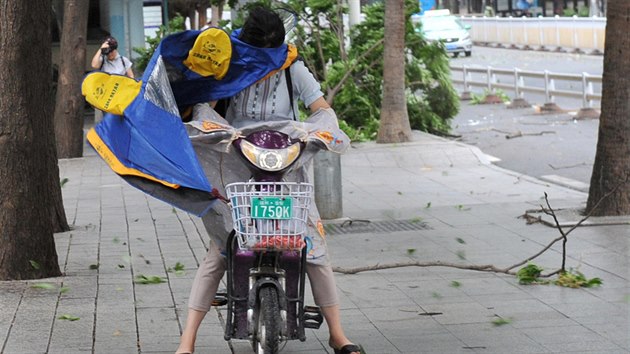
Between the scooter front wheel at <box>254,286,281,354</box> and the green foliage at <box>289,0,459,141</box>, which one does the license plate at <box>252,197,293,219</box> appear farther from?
the green foliage at <box>289,0,459,141</box>

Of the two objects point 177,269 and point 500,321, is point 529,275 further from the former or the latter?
point 177,269

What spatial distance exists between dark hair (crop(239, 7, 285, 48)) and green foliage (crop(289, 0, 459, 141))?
12614mm

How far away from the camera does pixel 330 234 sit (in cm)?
1051

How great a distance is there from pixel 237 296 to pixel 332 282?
52 cm

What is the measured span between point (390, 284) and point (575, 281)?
4.05 ft

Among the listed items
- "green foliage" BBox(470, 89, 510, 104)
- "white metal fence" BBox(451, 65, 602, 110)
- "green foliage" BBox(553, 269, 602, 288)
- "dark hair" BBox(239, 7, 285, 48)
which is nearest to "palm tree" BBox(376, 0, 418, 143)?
"white metal fence" BBox(451, 65, 602, 110)

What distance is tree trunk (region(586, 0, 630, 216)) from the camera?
34.9 ft

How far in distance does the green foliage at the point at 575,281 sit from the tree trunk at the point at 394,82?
9.60m

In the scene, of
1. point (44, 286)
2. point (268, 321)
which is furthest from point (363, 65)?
point (268, 321)

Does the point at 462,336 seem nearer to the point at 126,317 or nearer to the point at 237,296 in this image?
the point at 237,296

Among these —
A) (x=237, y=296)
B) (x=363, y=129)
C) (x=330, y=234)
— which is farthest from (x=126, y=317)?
(x=363, y=129)

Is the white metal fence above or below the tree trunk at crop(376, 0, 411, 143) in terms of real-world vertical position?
below

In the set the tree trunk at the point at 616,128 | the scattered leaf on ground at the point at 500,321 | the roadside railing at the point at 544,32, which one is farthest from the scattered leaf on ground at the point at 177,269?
the roadside railing at the point at 544,32

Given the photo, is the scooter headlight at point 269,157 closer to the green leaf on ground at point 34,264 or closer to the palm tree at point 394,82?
the green leaf on ground at point 34,264
